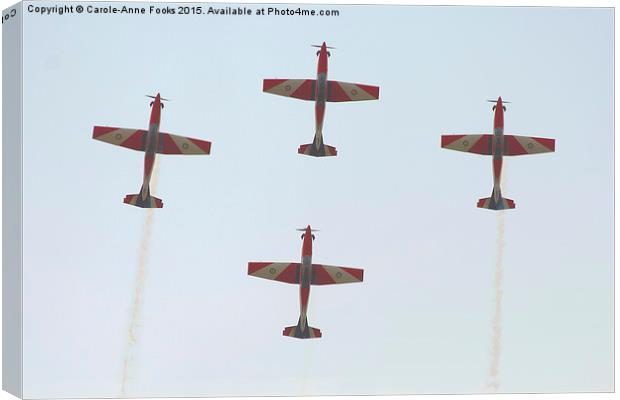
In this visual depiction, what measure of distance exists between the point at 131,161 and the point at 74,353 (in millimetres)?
2198

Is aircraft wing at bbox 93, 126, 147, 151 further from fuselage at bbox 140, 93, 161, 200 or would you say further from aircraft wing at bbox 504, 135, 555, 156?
aircraft wing at bbox 504, 135, 555, 156

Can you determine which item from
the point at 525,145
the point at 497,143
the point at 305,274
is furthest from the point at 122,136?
the point at 525,145

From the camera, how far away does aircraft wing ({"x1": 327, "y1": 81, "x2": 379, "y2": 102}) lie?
1744 centimetres

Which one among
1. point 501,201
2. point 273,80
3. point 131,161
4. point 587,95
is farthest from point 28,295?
point 587,95

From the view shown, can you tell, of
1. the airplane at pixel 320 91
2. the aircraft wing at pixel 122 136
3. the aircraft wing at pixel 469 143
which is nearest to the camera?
the aircraft wing at pixel 122 136

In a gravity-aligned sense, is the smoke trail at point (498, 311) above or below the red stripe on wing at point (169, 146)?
below

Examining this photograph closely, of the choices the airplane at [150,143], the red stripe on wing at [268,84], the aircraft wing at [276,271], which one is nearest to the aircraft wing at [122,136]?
the airplane at [150,143]

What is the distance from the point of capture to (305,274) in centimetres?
1738

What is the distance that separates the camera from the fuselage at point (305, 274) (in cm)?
1734

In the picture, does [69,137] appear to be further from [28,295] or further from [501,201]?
[501,201]

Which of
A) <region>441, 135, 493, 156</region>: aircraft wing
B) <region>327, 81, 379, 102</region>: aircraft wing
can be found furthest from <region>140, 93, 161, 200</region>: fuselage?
<region>441, 135, 493, 156</region>: aircraft wing

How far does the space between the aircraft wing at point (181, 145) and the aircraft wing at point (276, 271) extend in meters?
1.39

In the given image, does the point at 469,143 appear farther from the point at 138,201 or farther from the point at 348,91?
the point at 138,201

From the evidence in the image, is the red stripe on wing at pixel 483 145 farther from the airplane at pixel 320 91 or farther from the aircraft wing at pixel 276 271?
the aircraft wing at pixel 276 271
